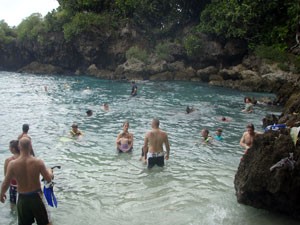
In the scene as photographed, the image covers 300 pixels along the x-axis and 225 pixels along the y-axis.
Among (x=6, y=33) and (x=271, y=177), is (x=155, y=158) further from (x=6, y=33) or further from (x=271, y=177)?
(x=6, y=33)

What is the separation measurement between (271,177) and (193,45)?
37.5m

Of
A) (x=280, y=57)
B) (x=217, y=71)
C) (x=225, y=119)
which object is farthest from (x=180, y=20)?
(x=225, y=119)

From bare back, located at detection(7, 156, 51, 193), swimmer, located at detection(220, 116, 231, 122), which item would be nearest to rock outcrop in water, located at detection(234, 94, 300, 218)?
bare back, located at detection(7, 156, 51, 193)

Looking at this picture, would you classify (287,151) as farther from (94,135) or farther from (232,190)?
(94,135)

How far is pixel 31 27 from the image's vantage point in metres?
62.8

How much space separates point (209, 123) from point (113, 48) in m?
34.3

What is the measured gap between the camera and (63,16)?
55.6 meters

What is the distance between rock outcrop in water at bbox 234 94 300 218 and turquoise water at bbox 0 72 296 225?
368 millimetres

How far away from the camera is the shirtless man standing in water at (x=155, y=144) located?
38.9ft

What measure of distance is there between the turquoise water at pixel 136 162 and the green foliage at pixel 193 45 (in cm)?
1499

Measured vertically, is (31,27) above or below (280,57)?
above

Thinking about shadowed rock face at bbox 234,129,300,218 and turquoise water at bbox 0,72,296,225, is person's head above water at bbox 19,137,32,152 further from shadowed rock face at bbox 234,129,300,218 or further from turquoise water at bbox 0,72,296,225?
shadowed rock face at bbox 234,129,300,218

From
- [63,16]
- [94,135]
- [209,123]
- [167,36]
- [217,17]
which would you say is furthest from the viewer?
[63,16]

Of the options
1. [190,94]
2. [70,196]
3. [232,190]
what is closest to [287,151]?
[232,190]
